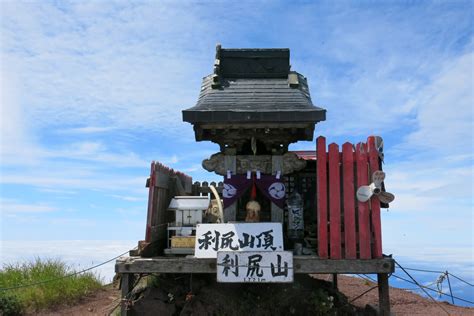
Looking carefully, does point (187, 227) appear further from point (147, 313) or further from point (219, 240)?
point (147, 313)

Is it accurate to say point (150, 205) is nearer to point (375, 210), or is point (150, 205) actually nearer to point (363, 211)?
point (363, 211)

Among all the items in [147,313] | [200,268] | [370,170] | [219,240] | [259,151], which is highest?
[259,151]

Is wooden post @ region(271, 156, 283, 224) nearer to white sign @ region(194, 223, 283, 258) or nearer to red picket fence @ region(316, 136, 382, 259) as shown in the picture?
white sign @ region(194, 223, 283, 258)

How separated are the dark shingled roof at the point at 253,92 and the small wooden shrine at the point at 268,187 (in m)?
0.02

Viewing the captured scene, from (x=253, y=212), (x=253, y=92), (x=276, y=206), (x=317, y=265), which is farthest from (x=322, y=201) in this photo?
(x=253, y=92)

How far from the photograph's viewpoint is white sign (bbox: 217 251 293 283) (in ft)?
25.6

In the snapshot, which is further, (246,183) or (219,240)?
(246,183)

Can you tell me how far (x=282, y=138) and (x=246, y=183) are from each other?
1.32 metres

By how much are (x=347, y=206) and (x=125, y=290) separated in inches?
185

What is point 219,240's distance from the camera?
8312 mm

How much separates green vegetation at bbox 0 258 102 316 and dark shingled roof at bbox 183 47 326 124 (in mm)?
5678

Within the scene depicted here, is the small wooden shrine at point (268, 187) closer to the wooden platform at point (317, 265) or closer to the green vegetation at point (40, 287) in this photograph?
the wooden platform at point (317, 265)

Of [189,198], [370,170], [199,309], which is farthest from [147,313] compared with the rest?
[370,170]

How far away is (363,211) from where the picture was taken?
26.9 feet
